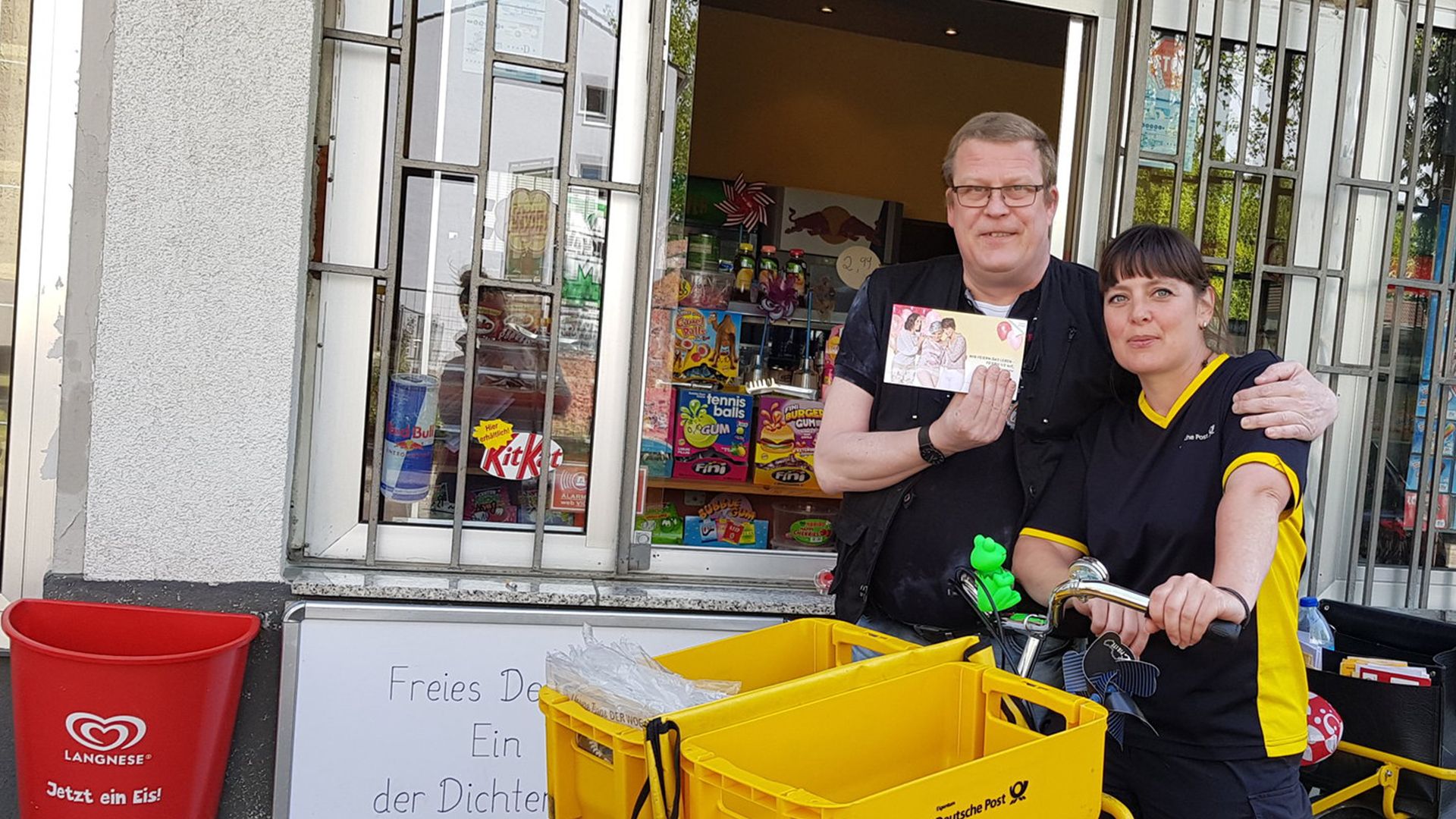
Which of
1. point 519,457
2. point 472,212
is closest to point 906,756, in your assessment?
point 519,457

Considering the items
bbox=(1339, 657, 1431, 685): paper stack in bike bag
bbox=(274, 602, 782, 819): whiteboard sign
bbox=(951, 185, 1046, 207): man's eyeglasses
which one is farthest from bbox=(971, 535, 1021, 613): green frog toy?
bbox=(274, 602, 782, 819): whiteboard sign

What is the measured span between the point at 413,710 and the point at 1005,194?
200cm

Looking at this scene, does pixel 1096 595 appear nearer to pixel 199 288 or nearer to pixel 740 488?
pixel 199 288

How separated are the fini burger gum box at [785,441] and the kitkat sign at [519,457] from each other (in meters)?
1.38

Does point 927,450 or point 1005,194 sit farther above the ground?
point 1005,194

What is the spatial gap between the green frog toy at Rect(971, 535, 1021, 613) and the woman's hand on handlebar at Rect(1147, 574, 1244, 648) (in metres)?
0.29

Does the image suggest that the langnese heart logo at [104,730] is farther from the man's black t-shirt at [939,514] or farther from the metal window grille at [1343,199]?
the metal window grille at [1343,199]

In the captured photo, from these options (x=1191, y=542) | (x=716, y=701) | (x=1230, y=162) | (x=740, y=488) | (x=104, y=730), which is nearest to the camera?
(x=716, y=701)

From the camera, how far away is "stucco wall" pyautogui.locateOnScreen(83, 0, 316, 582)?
2.93 meters

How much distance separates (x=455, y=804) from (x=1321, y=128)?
3.41m

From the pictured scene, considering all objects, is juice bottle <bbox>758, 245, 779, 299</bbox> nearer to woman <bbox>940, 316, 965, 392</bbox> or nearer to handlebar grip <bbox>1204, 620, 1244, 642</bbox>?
woman <bbox>940, 316, 965, 392</bbox>

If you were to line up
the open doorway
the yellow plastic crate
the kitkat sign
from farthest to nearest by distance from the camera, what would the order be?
the open doorway
the kitkat sign
the yellow plastic crate

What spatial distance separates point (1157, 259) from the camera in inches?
81.7

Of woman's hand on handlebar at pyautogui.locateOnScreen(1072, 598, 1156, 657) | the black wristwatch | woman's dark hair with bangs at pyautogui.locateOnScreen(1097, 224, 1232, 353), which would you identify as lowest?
woman's hand on handlebar at pyautogui.locateOnScreen(1072, 598, 1156, 657)
